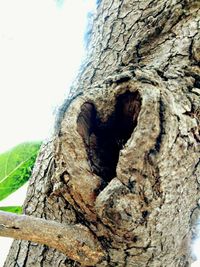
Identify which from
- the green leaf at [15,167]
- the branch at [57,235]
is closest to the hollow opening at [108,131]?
the branch at [57,235]

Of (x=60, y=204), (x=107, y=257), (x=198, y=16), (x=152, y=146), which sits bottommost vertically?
(x=107, y=257)

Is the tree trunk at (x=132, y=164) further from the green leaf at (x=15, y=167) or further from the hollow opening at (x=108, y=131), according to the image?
the green leaf at (x=15, y=167)

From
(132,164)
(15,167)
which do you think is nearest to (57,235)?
(132,164)

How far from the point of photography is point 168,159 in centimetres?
75

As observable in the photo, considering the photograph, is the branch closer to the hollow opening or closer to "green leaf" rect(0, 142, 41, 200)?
the hollow opening

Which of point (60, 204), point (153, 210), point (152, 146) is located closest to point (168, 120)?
point (152, 146)

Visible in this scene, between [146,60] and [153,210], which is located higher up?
[146,60]

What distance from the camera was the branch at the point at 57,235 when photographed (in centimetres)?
71

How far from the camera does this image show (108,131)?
864mm

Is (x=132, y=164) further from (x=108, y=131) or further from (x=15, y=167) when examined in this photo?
(x=15, y=167)

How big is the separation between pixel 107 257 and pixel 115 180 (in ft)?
0.53

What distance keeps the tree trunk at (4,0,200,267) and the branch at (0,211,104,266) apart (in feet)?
0.06

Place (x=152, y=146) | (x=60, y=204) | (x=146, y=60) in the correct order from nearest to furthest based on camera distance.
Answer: (x=152, y=146), (x=60, y=204), (x=146, y=60)

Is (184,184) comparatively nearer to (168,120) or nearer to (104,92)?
(168,120)
